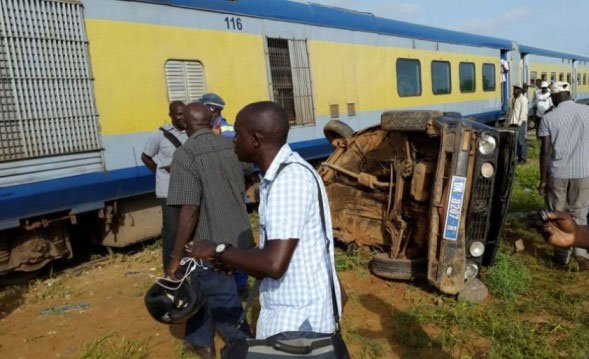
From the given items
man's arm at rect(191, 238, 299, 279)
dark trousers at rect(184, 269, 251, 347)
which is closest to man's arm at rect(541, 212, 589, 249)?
man's arm at rect(191, 238, 299, 279)

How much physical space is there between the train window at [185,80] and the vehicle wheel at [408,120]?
2471 mm

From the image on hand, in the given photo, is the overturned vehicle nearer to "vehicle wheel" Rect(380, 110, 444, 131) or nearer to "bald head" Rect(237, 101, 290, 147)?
"vehicle wheel" Rect(380, 110, 444, 131)

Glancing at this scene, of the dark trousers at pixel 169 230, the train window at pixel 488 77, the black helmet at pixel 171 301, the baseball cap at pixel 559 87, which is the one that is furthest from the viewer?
the train window at pixel 488 77

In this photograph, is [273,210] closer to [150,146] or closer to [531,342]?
[531,342]

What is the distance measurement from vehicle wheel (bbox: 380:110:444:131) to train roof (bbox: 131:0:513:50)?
2915 millimetres

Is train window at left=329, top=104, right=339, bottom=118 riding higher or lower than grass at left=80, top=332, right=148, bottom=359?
higher

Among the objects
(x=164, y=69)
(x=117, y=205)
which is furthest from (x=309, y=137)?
(x=117, y=205)

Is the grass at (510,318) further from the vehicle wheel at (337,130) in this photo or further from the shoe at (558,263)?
the vehicle wheel at (337,130)

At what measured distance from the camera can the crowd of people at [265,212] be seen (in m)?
1.78

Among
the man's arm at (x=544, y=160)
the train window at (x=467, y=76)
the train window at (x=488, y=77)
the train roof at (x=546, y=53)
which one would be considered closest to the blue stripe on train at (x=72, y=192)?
the man's arm at (x=544, y=160)

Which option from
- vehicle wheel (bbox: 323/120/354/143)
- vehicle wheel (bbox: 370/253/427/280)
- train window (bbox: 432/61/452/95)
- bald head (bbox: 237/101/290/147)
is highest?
train window (bbox: 432/61/452/95)

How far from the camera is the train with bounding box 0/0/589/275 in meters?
4.43

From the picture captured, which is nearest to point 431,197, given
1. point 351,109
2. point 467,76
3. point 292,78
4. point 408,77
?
point 292,78

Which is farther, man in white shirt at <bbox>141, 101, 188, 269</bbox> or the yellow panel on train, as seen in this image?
the yellow panel on train
